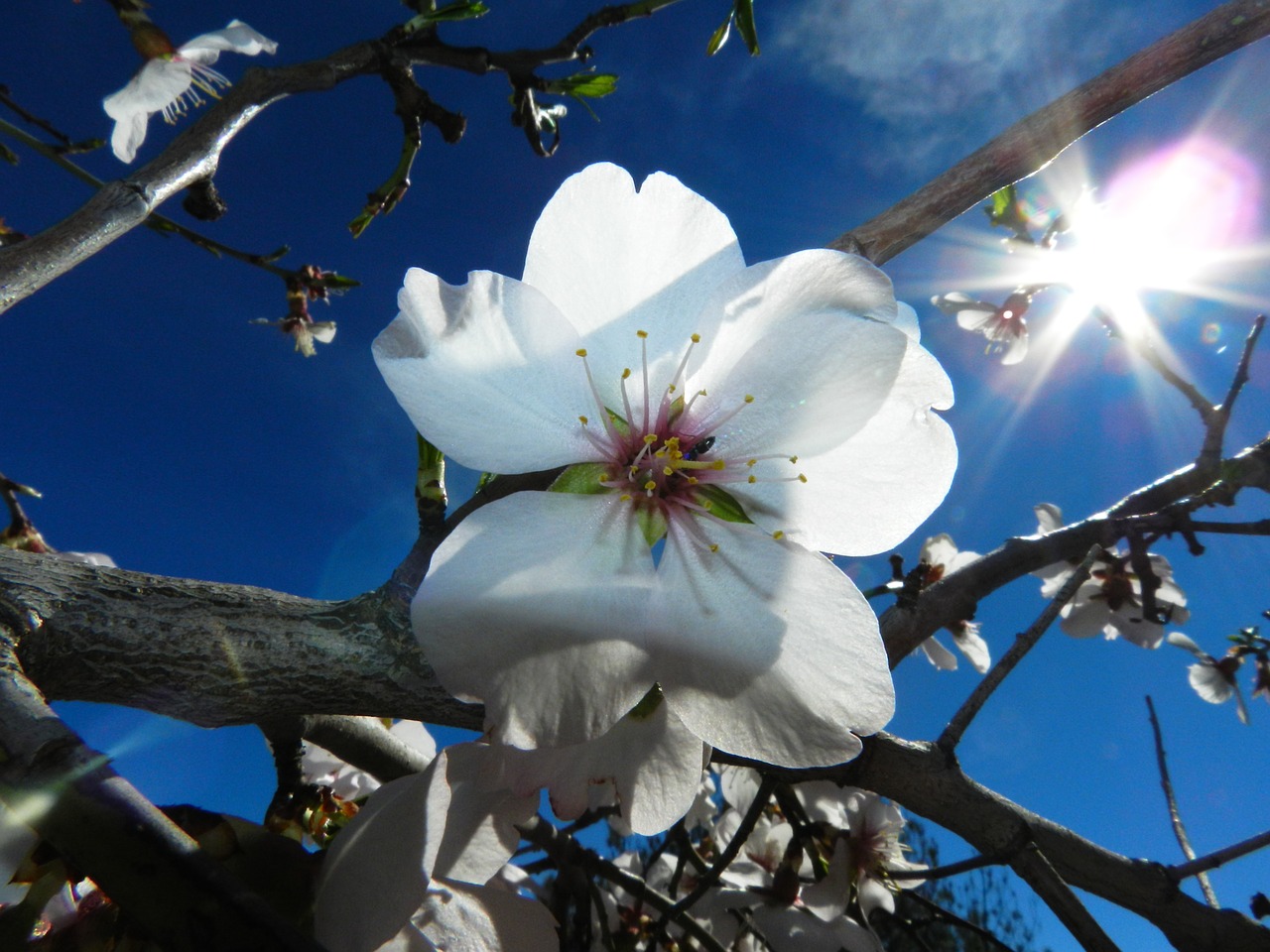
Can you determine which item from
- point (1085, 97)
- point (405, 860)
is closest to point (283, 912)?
point (405, 860)

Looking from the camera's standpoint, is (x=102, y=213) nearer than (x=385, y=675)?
No

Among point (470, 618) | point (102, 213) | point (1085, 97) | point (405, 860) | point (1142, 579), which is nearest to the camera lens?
point (470, 618)

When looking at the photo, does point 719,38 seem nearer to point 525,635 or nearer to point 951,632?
point 525,635

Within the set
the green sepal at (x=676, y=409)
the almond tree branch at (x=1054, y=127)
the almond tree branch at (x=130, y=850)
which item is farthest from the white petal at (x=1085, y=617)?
the almond tree branch at (x=130, y=850)

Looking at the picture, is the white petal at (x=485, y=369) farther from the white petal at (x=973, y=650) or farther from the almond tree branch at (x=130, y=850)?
the white petal at (x=973, y=650)

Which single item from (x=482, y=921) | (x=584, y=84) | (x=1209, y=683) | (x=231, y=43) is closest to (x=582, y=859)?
(x=482, y=921)

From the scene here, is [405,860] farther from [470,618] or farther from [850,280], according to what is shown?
[850,280]
